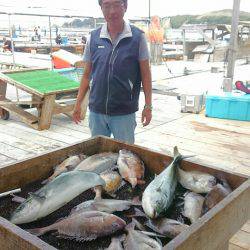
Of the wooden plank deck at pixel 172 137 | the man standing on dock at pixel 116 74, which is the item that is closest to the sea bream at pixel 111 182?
the man standing on dock at pixel 116 74

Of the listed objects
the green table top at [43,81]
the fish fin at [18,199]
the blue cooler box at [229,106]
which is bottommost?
the blue cooler box at [229,106]

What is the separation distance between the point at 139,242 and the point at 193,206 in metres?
0.45

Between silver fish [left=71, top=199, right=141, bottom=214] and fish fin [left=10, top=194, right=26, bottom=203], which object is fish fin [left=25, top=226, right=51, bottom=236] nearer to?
silver fish [left=71, top=199, right=141, bottom=214]

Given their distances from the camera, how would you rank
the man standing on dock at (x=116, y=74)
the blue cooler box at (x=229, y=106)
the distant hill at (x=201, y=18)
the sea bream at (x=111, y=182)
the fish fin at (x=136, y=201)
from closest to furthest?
1. the fish fin at (x=136, y=201)
2. the sea bream at (x=111, y=182)
3. the man standing on dock at (x=116, y=74)
4. the blue cooler box at (x=229, y=106)
5. the distant hill at (x=201, y=18)

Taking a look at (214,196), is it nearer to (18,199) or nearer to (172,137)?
(18,199)

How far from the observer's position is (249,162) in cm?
489

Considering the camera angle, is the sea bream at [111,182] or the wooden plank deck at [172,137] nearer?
the sea bream at [111,182]

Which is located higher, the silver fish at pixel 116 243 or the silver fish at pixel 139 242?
the silver fish at pixel 139 242

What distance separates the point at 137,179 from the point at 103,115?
1.27 meters

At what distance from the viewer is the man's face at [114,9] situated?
2852 millimetres

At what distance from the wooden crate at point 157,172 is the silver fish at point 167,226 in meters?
0.13

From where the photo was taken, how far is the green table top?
6.31 m

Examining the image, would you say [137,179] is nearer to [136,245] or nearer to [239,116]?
[136,245]

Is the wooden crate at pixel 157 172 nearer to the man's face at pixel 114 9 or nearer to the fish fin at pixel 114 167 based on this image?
the fish fin at pixel 114 167
